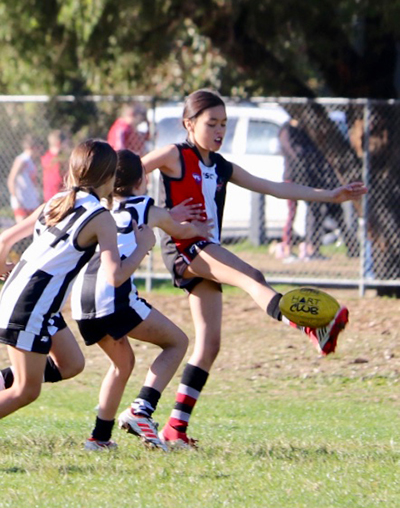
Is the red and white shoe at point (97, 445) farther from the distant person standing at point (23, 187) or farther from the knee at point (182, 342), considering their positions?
the distant person standing at point (23, 187)

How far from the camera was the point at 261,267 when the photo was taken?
14320 mm

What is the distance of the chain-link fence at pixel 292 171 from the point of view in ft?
41.4

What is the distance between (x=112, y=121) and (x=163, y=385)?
978 centimetres

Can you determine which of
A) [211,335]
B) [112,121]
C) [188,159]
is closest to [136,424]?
[211,335]

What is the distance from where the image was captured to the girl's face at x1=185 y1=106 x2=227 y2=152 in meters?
5.94

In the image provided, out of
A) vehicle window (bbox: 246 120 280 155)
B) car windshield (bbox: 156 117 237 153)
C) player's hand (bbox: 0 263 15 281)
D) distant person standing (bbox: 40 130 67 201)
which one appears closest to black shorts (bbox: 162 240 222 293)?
player's hand (bbox: 0 263 15 281)

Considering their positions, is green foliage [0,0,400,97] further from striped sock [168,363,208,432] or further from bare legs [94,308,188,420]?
bare legs [94,308,188,420]

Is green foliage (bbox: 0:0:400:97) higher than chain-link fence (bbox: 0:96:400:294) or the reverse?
higher

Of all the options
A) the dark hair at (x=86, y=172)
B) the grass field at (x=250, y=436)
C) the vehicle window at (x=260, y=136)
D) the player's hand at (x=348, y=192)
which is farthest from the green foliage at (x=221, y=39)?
the dark hair at (x=86, y=172)

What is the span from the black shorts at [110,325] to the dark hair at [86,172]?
63cm

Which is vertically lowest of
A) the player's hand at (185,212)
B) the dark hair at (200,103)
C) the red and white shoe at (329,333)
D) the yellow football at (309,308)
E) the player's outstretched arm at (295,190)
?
the red and white shoe at (329,333)

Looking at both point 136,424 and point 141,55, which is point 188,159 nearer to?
point 136,424

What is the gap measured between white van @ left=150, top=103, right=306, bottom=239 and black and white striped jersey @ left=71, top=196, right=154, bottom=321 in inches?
359

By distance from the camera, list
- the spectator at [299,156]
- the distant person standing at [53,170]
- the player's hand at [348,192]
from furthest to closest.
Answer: the distant person standing at [53,170] → the spectator at [299,156] → the player's hand at [348,192]
